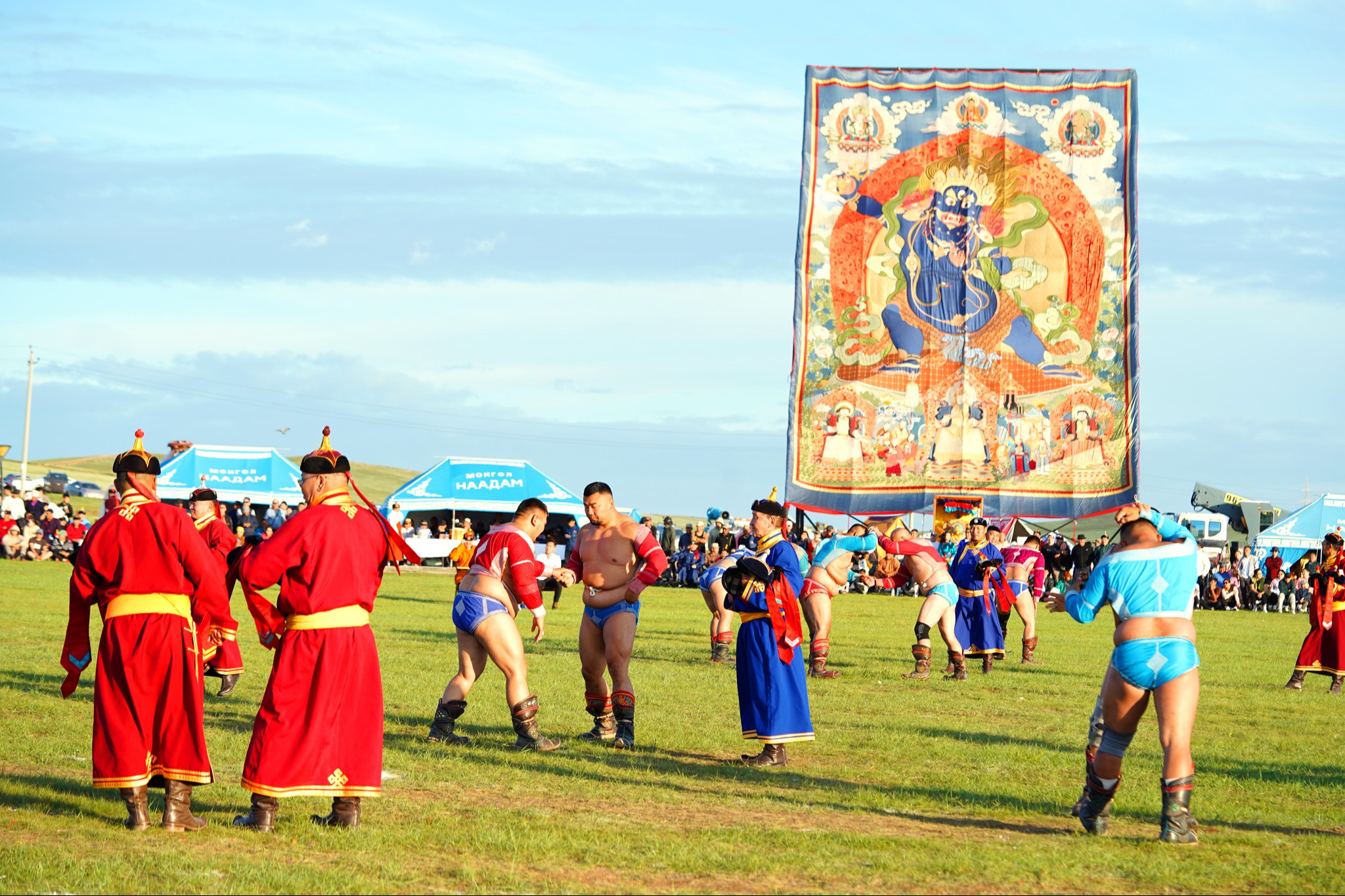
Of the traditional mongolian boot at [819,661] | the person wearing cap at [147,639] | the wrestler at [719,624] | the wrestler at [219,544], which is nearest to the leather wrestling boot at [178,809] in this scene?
the person wearing cap at [147,639]

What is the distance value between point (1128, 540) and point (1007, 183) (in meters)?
30.5

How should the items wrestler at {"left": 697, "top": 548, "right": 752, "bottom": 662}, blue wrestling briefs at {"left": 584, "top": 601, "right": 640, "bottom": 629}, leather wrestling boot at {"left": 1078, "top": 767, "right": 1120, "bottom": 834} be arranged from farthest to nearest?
wrestler at {"left": 697, "top": 548, "right": 752, "bottom": 662}, blue wrestling briefs at {"left": 584, "top": 601, "right": 640, "bottom": 629}, leather wrestling boot at {"left": 1078, "top": 767, "right": 1120, "bottom": 834}

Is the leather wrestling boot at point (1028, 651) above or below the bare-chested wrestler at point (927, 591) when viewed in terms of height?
below

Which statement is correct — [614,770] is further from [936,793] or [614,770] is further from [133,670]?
[133,670]

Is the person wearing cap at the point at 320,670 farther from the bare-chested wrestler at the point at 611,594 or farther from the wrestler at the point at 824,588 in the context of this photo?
the wrestler at the point at 824,588

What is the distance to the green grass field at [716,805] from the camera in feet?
21.4

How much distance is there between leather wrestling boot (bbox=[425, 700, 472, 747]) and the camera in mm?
10555

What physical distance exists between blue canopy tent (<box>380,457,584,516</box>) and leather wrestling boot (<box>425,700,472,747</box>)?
3025cm

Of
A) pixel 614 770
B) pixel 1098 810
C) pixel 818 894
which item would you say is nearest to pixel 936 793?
pixel 1098 810

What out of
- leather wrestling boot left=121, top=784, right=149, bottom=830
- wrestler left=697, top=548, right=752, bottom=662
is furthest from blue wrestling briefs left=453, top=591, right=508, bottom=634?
wrestler left=697, top=548, right=752, bottom=662

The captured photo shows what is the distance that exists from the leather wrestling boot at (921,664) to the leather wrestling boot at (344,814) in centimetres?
967

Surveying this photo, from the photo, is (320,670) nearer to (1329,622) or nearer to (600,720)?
(600,720)

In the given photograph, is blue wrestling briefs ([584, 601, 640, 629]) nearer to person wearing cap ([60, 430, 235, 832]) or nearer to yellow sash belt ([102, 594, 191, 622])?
person wearing cap ([60, 430, 235, 832])

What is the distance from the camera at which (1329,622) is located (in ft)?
51.4
